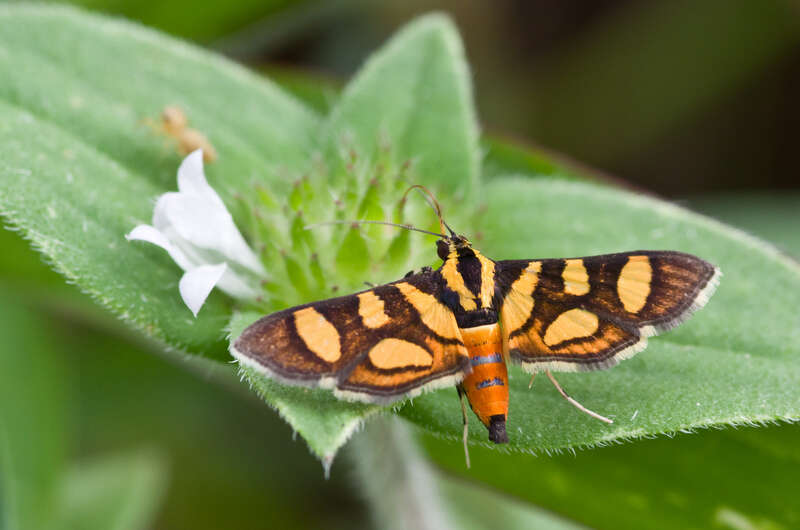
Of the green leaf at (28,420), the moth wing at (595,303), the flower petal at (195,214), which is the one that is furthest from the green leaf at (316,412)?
the green leaf at (28,420)

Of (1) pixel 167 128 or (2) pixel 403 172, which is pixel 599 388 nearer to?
(2) pixel 403 172

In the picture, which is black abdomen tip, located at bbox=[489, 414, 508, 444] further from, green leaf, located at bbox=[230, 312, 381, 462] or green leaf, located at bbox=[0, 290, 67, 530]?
green leaf, located at bbox=[0, 290, 67, 530]

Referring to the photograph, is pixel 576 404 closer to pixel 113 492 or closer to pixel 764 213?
pixel 113 492

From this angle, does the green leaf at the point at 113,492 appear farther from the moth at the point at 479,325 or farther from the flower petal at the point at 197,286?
the moth at the point at 479,325

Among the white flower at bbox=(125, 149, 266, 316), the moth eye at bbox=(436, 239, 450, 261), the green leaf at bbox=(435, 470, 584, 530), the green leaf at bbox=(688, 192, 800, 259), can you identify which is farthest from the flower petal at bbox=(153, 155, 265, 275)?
the green leaf at bbox=(688, 192, 800, 259)

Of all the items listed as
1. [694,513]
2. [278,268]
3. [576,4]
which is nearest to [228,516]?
[278,268]

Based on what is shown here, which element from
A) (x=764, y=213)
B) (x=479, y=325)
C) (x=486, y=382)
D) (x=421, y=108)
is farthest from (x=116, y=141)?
(x=764, y=213)
